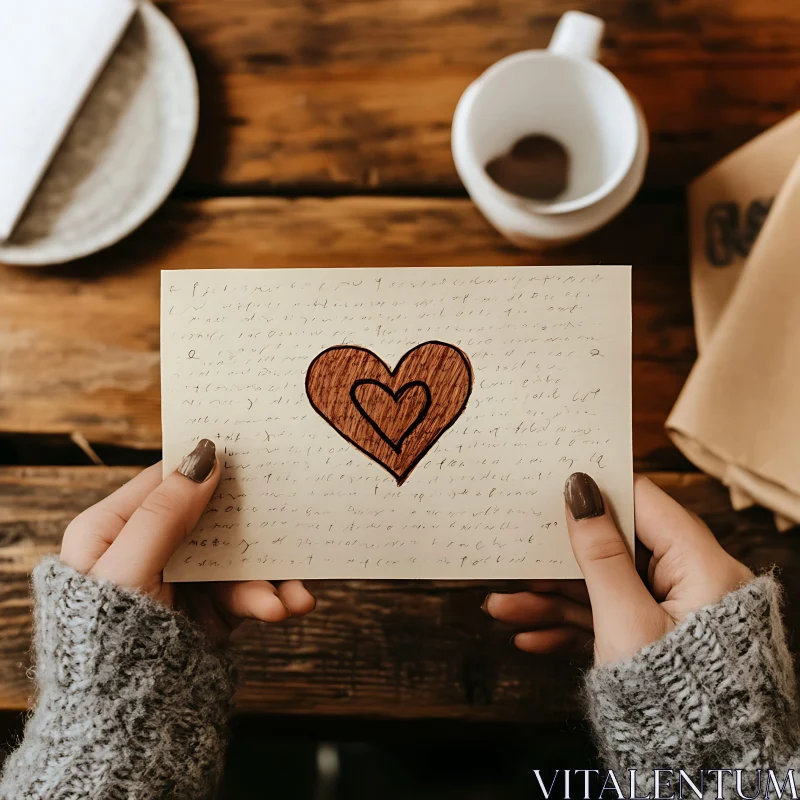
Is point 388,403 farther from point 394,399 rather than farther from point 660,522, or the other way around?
point 660,522

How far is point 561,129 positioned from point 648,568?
301mm

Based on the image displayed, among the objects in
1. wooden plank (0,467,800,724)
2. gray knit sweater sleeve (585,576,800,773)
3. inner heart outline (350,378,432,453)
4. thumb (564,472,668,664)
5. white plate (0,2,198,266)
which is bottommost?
wooden plank (0,467,800,724)

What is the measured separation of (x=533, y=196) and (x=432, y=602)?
30cm

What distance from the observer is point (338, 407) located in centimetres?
41

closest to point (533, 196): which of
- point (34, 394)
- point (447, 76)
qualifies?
point (447, 76)

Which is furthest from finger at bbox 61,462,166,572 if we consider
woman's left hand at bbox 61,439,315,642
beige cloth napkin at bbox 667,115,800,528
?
beige cloth napkin at bbox 667,115,800,528

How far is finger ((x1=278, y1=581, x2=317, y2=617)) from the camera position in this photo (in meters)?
0.43

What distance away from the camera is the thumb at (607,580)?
0.35 m

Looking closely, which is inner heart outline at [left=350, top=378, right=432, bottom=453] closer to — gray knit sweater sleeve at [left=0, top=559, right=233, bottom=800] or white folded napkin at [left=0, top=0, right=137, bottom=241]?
Answer: gray knit sweater sleeve at [left=0, top=559, right=233, bottom=800]

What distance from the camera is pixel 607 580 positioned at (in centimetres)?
36

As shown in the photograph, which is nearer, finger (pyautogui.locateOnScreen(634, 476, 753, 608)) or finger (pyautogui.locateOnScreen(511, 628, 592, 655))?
finger (pyautogui.locateOnScreen(634, 476, 753, 608))

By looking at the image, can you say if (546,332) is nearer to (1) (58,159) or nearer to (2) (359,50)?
(2) (359,50)

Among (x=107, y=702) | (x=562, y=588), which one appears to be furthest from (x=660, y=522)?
(x=107, y=702)

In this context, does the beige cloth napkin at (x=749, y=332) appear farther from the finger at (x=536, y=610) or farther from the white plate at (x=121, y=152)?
the white plate at (x=121, y=152)
